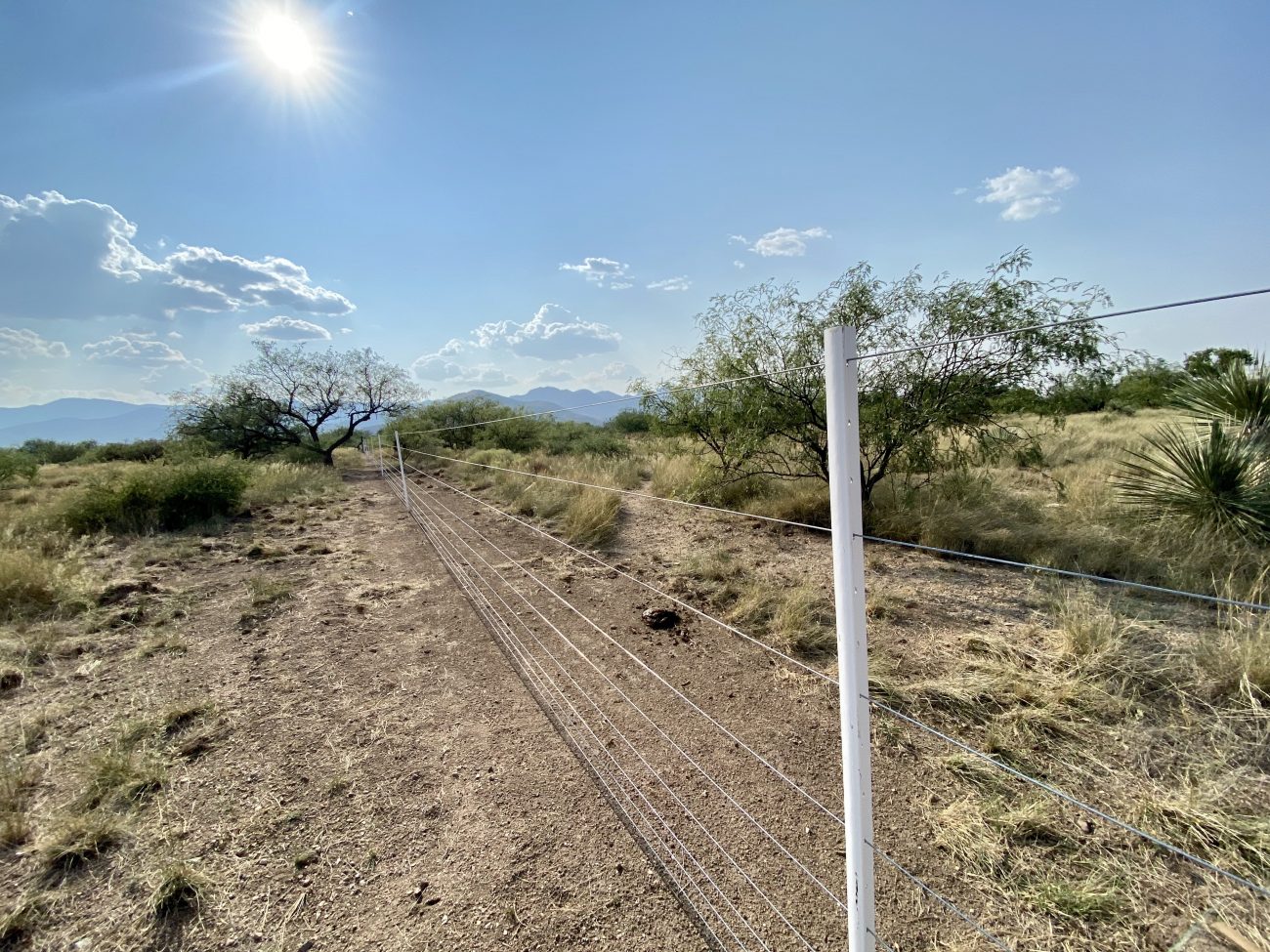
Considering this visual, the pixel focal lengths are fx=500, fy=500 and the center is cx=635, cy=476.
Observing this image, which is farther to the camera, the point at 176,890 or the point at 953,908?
the point at 176,890

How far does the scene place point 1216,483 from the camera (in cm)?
444

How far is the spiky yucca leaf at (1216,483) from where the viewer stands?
13.8ft

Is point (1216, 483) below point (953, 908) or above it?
above

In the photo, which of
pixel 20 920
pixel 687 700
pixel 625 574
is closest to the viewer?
pixel 20 920

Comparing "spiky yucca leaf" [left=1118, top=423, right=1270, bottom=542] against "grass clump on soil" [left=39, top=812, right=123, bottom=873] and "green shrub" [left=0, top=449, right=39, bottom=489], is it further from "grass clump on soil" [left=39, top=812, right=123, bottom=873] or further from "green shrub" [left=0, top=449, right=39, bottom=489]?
"green shrub" [left=0, top=449, right=39, bottom=489]

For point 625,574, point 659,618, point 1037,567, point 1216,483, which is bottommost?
point 659,618

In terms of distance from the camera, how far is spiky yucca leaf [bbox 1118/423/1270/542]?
4.21 metres

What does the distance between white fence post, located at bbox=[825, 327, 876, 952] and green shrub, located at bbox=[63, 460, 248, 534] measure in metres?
9.45

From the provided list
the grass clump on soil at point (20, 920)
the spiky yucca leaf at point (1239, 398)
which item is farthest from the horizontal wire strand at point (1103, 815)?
the spiky yucca leaf at point (1239, 398)

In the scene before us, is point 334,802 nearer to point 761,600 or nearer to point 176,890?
point 176,890

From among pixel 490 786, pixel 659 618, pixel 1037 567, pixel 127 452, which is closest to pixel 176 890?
pixel 490 786

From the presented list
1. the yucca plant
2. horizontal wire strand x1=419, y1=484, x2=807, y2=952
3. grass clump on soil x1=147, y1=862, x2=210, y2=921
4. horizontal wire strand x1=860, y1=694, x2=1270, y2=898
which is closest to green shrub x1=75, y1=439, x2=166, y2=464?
horizontal wire strand x1=419, y1=484, x2=807, y2=952

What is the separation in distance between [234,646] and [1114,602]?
6652 millimetres

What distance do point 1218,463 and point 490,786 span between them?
641 cm
